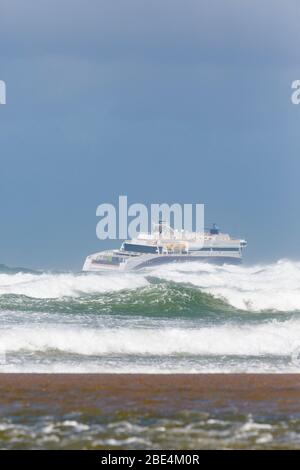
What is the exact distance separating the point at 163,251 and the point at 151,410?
9065 centimetres

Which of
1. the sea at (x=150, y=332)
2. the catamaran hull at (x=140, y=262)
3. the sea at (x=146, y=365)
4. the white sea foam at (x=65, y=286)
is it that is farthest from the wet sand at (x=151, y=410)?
the catamaran hull at (x=140, y=262)

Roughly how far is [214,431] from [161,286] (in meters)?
29.2

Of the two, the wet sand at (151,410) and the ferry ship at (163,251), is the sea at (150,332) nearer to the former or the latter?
the wet sand at (151,410)

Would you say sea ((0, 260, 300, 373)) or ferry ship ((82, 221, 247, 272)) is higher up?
ferry ship ((82, 221, 247, 272))

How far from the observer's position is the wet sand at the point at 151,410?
12.3 meters

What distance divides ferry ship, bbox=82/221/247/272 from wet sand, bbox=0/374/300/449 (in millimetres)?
85744

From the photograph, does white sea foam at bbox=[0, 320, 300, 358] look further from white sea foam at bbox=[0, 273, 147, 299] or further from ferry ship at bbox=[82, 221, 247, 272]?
ferry ship at bbox=[82, 221, 247, 272]

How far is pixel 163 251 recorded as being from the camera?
105 meters

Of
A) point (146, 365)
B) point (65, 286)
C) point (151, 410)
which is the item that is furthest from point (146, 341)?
point (65, 286)

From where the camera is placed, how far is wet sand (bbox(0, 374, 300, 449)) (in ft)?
40.4

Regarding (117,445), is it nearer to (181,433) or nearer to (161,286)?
(181,433)

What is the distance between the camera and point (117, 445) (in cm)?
1205

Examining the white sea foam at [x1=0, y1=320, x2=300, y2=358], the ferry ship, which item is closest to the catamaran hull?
the ferry ship

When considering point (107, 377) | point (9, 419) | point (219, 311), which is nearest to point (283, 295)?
point (219, 311)
